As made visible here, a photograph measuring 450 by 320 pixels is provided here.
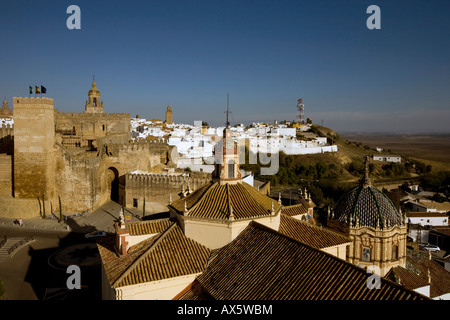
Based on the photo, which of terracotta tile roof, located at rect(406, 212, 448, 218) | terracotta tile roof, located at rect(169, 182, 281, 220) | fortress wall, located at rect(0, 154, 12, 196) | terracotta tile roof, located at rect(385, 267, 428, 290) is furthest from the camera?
terracotta tile roof, located at rect(406, 212, 448, 218)

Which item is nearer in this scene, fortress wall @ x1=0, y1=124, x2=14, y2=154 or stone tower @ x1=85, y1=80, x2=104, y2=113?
fortress wall @ x1=0, y1=124, x2=14, y2=154

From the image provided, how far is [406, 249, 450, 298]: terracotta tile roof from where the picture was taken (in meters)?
13.7

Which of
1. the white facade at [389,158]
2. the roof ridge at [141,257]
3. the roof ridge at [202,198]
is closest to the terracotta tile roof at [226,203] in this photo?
the roof ridge at [202,198]

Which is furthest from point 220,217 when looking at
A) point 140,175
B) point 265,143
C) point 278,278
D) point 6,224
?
point 265,143

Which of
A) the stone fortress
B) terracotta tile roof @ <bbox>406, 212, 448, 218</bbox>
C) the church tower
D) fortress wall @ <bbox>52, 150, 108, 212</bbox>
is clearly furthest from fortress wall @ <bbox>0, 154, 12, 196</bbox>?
terracotta tile roof @ <bbox>406, 212, 448, 218</bbox>

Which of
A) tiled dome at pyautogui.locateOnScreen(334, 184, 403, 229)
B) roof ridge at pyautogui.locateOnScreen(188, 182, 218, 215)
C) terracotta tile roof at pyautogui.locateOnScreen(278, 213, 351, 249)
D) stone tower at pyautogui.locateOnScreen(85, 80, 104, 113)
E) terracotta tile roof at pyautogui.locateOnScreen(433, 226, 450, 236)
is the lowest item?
terracotta tile roof at pyautogui.locateOnScreen(433, 226, 450, 236)

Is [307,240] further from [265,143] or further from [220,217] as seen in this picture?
[265,143]

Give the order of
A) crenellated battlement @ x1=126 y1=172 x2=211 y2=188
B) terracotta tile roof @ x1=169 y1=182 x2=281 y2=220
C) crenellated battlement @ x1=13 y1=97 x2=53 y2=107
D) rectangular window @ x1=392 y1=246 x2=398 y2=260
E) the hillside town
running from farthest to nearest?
crenellated battlement @ x1=126 y1=172 x2=211 y2=188 → crenellated battlement @ x1=13 y1=97 x2=53 y2=107 → rectangular window @ x1=392 y1=246 x2=398 y2=260 → terracotta tile roof @ x1=169 y1=182 x2=281 y2=220 → the hillside town

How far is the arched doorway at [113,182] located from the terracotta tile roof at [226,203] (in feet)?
62.3

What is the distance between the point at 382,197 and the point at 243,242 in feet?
22.1

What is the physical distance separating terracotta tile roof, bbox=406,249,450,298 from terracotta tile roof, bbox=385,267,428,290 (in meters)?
0.51

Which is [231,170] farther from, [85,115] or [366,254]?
[85,115]

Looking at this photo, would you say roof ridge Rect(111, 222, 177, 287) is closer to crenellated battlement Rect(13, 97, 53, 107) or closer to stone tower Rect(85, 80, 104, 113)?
crenellated battlement Rect(13, 97, 53, 107)
